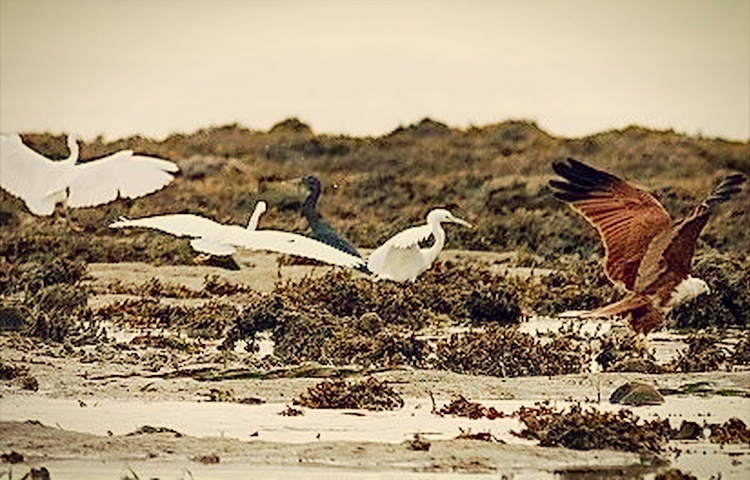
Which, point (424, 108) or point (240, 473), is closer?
point (240, 473)

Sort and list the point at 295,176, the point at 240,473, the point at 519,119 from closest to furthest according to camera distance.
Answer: the point at 240,473 < the point at 519,119 < the point at 295,176

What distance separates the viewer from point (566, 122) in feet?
28.7

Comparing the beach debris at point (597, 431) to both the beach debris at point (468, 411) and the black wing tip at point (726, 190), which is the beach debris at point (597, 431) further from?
the black wing tip at point (726, 190)

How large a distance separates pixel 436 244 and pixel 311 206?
0.83 m

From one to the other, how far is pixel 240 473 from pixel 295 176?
2655 millimetres

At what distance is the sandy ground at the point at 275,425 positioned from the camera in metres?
7.50

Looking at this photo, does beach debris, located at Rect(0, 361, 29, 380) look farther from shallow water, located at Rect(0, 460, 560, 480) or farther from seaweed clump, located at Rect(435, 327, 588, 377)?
seaweed clump, located at Rect(435, 327, 588, 377)

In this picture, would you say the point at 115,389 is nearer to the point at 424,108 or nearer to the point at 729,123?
the point at 424,108

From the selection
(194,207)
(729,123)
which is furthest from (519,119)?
(194,207)

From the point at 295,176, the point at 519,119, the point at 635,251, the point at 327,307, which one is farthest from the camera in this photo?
the point at 295,176

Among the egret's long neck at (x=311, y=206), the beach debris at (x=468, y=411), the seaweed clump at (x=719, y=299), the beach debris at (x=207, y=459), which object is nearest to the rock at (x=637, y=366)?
the seaweed clump at (x=719, y=299)

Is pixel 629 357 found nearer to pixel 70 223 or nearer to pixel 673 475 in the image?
pixel 673 475

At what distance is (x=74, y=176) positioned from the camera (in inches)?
330

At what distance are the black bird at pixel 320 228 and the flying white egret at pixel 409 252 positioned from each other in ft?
0.38
